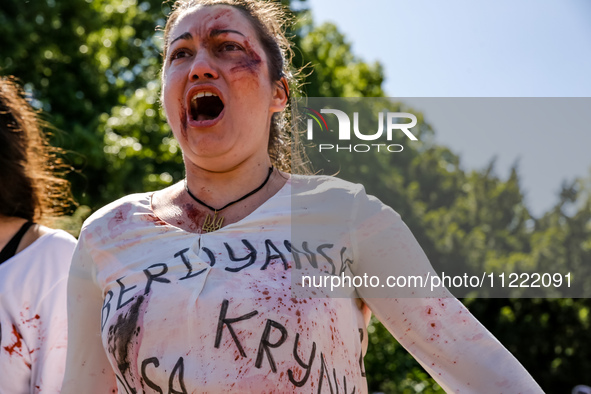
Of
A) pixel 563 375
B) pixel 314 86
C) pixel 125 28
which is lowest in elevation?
pixel 563 375

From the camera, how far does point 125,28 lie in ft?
53.0

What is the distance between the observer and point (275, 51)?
8.06 feet

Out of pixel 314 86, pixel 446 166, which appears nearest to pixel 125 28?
pixel 314 86

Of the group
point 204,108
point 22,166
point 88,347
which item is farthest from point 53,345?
point 204,108

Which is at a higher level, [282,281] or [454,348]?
[282,281]

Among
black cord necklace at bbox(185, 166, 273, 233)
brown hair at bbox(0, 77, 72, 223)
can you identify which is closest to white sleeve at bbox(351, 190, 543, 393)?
black cord necklace at bbox(185, 166, 273, 233)

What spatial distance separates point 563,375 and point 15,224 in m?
19.5

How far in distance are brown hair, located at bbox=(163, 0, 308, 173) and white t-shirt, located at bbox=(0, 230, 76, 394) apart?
39.4 inches

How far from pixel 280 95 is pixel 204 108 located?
0.27 meters

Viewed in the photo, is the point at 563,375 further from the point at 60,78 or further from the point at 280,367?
the point at 280,367

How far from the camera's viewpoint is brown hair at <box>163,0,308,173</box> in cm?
242

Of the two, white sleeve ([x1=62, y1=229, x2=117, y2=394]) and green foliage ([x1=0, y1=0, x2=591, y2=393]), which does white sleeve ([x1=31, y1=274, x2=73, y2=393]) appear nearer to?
white sleeve ([x1=62, y1=229, x2=117, y2=394])

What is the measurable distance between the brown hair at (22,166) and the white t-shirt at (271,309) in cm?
115

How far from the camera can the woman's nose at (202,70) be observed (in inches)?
87.6
